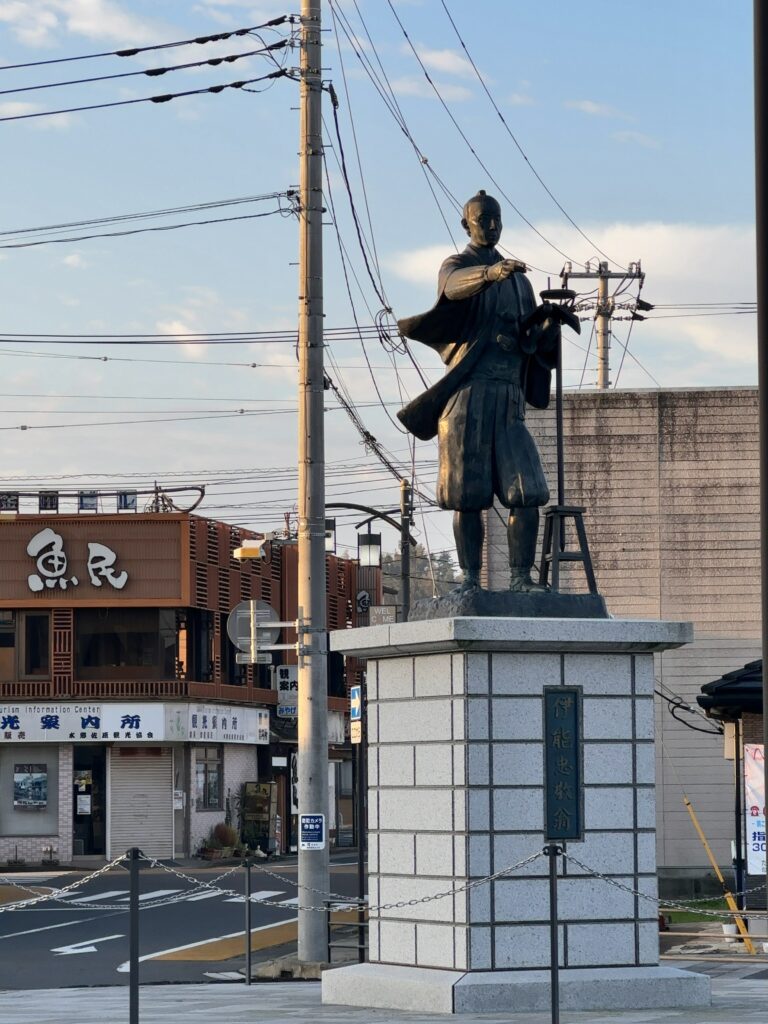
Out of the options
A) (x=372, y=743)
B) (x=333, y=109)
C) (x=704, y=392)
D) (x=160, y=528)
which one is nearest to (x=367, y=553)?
(x=160, y=528)

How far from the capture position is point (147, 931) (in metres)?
27.8

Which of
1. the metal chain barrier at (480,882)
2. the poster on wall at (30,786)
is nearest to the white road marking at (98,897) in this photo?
the poster on wall at (30,786)

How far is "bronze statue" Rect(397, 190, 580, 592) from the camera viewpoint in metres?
13.6

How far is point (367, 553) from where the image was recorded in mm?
43156

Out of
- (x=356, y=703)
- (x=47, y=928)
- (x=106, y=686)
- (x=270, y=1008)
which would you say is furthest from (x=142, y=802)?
(x=270, y=1008)

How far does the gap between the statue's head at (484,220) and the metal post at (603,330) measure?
35.5 meters

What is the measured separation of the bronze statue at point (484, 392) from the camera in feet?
44.8

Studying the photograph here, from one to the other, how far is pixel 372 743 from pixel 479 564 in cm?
172

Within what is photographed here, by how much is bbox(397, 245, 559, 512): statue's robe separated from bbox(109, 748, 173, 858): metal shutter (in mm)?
35165

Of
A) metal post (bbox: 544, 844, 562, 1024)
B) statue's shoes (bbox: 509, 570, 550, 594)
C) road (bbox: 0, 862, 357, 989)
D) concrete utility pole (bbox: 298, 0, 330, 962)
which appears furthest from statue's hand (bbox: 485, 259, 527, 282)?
road (bbox: 0, 862, 357, 989)

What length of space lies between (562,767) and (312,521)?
8.67 metres

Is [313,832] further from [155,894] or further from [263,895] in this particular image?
[155,894]

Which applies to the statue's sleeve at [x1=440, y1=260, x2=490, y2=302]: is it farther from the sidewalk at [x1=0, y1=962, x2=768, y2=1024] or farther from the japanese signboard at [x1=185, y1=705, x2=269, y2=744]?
the japanese signboard at [x1=185, y1=705, x2=269, y2=744]

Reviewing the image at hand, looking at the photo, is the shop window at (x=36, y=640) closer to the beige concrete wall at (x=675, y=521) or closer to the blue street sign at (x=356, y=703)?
the beige concrete wall at (x=675, y=521)
